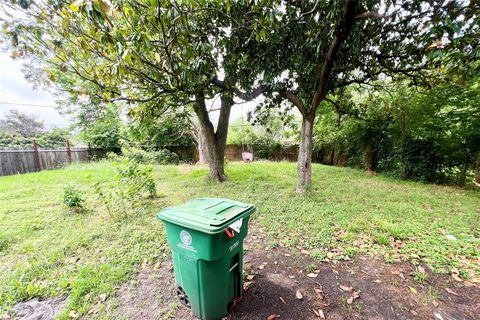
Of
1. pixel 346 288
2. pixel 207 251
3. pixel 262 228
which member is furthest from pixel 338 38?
pixel 207 251

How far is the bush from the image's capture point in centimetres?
1067

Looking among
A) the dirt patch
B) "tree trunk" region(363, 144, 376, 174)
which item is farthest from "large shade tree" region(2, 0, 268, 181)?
"tree trunk" region(363, 144, 376, 174)

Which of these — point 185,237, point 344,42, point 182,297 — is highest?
point 344,42

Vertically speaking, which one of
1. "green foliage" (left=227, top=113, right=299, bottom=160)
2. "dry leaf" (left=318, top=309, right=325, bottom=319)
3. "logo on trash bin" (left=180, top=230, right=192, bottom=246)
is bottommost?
"dry leaf" (left=318, top=309, right=325, bottom=319)

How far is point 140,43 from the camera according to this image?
2312 mm

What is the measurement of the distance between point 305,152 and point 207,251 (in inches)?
147

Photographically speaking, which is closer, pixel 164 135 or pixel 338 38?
pixel 338 38

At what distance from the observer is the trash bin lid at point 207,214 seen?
4.56ft

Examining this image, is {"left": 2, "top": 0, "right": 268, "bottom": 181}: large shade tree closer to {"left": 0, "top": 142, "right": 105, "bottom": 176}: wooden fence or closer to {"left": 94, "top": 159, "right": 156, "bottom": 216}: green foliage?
{"left": 94, "top": 159, "right": 156, "bottom": 216}: green foliage

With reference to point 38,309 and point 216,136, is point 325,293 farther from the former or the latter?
point 216,136

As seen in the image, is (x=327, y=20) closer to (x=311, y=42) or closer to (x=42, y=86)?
(x=311, y=42)

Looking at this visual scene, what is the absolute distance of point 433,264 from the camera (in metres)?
2.27

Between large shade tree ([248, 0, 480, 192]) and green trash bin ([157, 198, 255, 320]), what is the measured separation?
2.37 metres

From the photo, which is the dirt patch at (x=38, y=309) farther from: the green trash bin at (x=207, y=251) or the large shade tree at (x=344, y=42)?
the large shade tree at (x=344, y=42)
